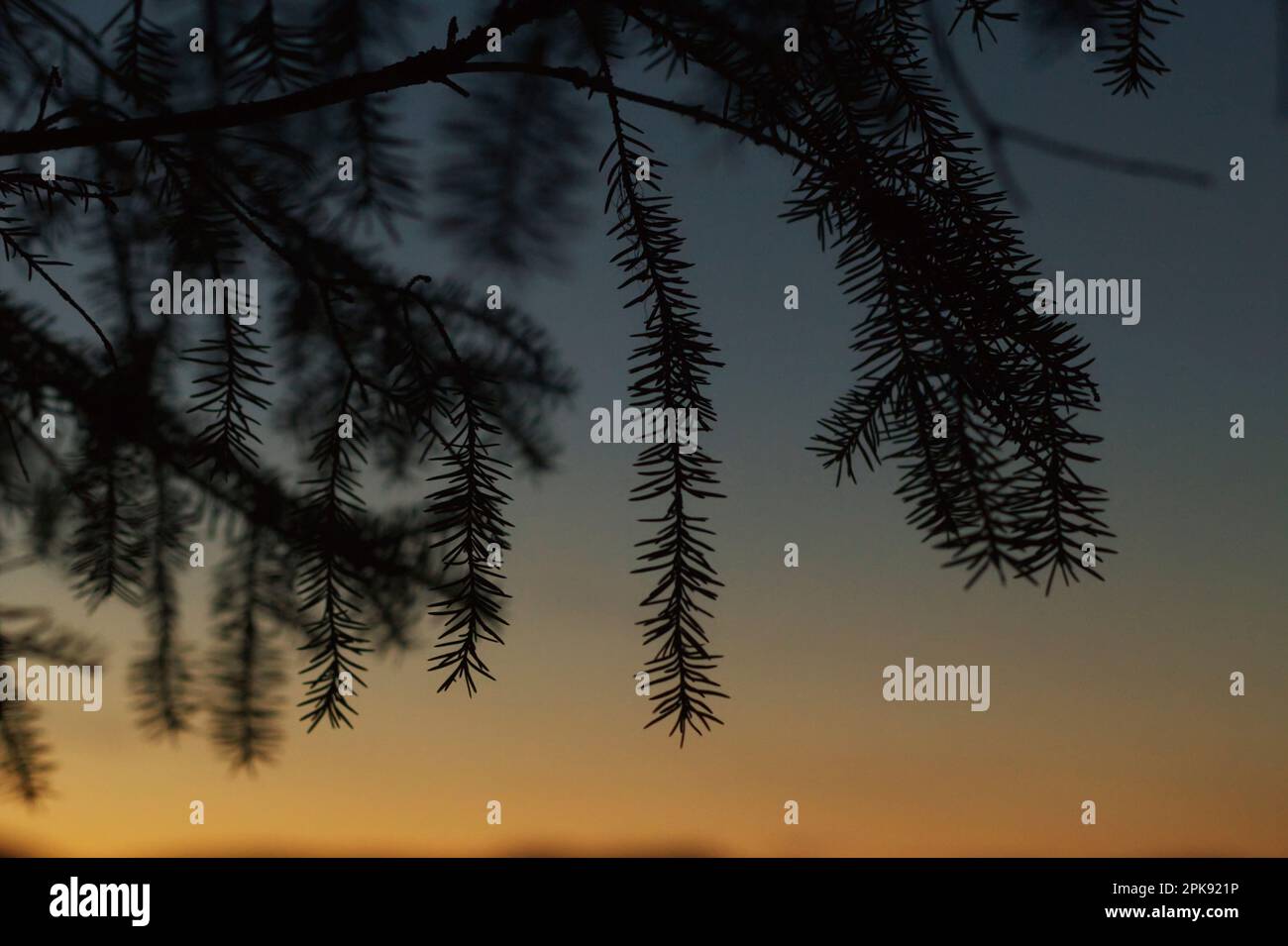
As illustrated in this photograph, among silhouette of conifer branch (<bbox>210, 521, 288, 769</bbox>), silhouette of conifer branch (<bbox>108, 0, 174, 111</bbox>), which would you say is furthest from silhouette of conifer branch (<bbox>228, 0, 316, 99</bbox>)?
silhouette of conifer branch (<bbox>210, 521, 288, 769</bbox>)

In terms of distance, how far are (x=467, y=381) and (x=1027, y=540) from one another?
0.85 feet

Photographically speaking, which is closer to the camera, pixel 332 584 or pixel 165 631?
pixel 332 584

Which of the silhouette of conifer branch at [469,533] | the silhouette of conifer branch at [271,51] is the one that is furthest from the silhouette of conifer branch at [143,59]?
the silhouette of conifer branch at [469,533]

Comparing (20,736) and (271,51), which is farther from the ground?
(271,51)

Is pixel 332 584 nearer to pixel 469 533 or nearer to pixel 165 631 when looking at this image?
pixel 469 533

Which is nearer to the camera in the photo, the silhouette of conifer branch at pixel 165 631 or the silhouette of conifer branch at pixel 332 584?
the silhouette of conifer branch at pixel 332 584

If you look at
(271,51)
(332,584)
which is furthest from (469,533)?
(271,51)

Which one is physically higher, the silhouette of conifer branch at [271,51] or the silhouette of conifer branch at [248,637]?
the silhouette of conifer branch at [271,51]

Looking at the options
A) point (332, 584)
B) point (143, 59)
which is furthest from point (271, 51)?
point (332, 584)

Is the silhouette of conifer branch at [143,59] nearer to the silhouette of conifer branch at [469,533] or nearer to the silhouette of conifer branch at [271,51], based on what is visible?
the silhouette of conifer branch at [271,51]

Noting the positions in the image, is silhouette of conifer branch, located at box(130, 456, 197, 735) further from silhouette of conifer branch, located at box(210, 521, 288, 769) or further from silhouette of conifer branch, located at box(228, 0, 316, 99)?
silhouette of conifer branch, located at box(228, 0, 316, 99)

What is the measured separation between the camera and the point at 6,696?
0.68m

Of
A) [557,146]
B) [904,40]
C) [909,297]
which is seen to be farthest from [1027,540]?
[557,146]

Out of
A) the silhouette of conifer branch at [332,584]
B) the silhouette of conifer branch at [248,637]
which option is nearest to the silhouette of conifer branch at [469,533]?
the silhouette of conifer branch at [332,584]
